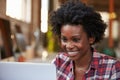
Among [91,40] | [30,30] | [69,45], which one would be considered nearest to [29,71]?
[69,45]

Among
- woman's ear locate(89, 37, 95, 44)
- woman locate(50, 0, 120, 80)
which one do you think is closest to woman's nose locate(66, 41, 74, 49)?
woman locate(50, 0, 120, 80)

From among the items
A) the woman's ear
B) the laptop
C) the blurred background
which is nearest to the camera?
the laptop

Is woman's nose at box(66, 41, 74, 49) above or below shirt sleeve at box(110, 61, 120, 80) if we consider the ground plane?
above

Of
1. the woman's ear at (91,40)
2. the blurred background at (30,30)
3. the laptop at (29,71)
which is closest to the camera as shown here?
the laptop at (29,71)

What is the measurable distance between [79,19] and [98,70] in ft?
0.65

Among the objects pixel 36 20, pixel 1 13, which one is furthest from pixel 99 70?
pixel 36 20

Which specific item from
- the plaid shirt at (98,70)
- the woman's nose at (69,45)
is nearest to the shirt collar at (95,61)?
the plaid shirt at (98,70)

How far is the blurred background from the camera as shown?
1.64 metres

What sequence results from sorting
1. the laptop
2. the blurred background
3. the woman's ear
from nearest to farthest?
the laptop
the woman's ear
the blurred background

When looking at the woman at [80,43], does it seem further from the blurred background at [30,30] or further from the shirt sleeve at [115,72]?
the blurred background at [30,30]

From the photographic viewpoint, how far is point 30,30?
9.11ft

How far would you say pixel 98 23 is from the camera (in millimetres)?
1069

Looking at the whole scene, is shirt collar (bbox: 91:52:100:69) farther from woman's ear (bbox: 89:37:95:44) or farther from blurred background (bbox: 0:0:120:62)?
blurred background (bbox: 0:0:120:62)

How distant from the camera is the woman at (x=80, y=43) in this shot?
991 millimetres
